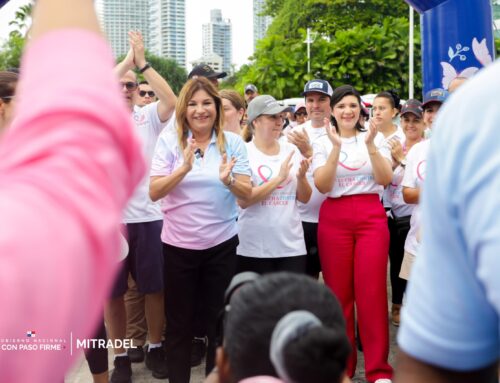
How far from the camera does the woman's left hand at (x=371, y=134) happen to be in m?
3.81

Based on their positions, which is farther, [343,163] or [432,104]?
[432,104]

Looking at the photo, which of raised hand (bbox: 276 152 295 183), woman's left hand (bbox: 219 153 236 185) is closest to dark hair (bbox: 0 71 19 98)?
woman's left hand (bbox: 219 153 236 185)

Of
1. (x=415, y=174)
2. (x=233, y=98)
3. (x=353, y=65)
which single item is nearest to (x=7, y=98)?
(x=233, y=98)

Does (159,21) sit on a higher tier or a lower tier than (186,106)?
higher

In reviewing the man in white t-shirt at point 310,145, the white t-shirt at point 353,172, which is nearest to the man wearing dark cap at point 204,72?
the man in white t-shirt at point 310,145

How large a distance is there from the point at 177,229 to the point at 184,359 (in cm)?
82

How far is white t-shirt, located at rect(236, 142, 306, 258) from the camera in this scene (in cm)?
389

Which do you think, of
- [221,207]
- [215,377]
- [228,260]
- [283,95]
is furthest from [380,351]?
[283,95]

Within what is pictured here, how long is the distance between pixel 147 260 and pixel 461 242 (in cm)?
352

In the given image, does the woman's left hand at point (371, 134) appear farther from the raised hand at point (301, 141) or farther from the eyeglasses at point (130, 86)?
the eyeglasses at point (130, 86)

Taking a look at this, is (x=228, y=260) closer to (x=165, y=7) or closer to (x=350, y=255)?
(x=350, y=255)

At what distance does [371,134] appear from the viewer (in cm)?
383

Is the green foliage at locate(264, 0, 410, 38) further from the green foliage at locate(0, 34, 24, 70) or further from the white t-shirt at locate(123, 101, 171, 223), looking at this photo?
the white t-shirt at locate(123, 101, 171, 223)

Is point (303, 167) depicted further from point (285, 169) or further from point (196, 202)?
point (196, 202)
